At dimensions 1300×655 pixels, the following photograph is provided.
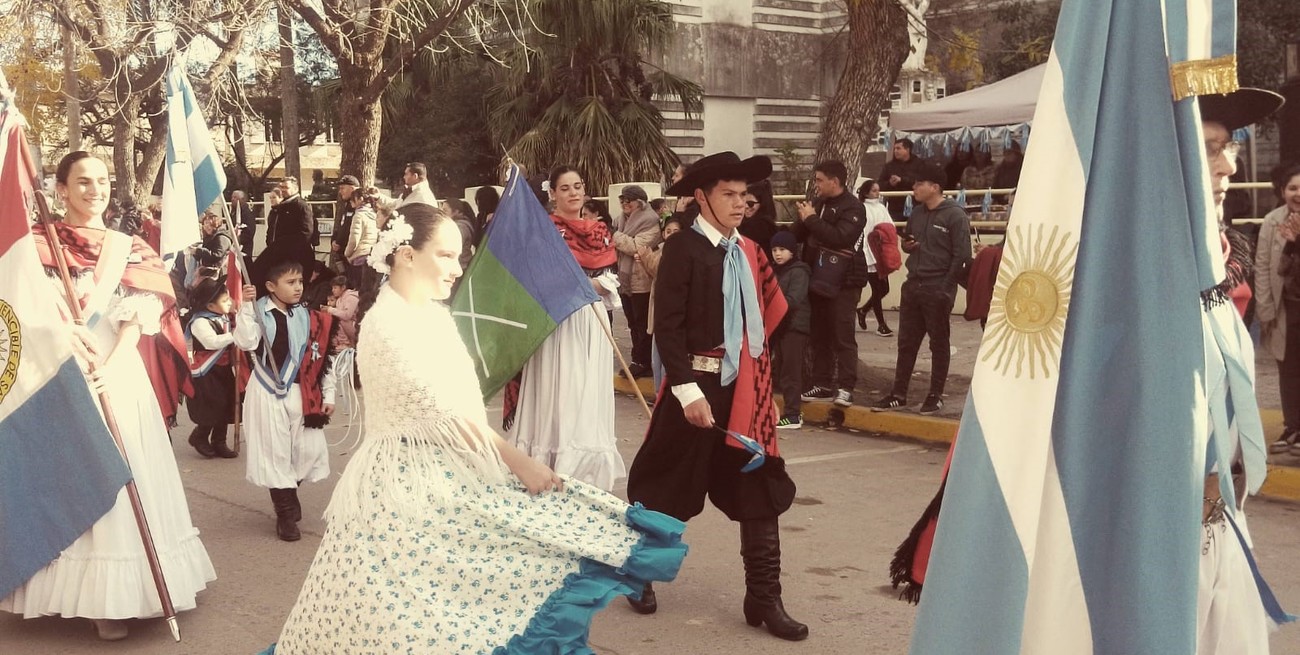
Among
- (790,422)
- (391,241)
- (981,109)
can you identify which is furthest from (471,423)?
(981,109)

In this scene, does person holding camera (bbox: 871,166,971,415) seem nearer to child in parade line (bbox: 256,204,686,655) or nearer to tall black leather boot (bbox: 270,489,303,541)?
tall black leather boot (bbox: 270,489,303,541)

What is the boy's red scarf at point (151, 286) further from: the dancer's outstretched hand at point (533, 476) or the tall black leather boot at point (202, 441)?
Result: the tall black leather boot at point (202, 441)

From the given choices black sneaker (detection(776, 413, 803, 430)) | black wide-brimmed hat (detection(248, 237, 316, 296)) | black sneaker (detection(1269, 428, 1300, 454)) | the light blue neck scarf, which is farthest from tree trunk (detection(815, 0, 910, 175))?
the light blue neck scarf

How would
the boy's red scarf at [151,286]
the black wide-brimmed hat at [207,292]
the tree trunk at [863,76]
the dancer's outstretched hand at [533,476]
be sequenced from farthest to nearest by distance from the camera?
the tree trunk at [863,76], the black wide-brimmed hat at [207,292], the boy's red scarf at [151,286], the dancer's outstretched hand at [533,476]

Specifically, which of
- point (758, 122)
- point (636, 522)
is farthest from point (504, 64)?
point (636, 522)

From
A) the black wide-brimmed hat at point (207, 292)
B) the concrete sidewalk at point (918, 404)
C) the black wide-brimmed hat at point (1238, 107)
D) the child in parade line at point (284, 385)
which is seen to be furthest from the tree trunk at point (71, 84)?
the black wide-brimmed hat at point (1238, 107)

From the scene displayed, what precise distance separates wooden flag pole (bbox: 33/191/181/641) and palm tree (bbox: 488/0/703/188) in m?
17.8

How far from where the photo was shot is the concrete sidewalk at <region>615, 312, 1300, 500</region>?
7781 millimetres

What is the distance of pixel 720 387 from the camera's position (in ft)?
16.6

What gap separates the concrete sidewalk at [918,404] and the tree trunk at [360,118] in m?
5.48

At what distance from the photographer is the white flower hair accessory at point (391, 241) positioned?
3914 mm

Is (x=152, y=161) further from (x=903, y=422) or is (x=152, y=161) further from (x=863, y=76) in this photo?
(x=903, y=422)

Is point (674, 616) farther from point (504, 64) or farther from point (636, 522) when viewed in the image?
point (504, 64)

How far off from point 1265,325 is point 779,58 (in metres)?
23.3
